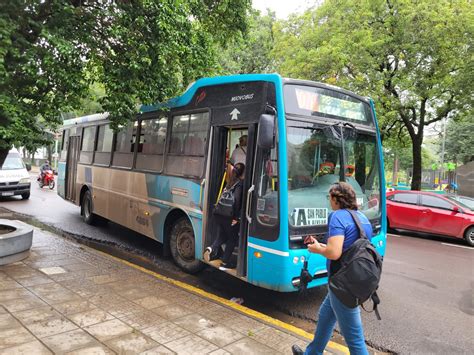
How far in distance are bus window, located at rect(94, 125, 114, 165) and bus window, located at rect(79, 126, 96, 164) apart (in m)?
0.37

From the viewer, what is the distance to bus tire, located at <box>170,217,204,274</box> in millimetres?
6129

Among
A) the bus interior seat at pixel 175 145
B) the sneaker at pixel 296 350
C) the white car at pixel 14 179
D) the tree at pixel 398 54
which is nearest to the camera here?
the sneaker at pixel 296 350

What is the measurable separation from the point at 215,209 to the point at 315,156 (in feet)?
5.22

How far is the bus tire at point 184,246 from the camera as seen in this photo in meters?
6.13

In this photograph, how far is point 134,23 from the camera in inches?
243

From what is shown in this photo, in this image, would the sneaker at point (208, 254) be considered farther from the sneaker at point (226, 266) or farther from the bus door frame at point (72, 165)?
the bus door frame at point (72, 165)

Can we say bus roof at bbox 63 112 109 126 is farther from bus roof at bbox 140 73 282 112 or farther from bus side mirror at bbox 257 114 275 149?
bus side mirror at bbox 257 114 275 149

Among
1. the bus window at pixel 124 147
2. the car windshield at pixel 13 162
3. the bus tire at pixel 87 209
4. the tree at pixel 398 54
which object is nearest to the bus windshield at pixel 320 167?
the bus window at pixel 124 147

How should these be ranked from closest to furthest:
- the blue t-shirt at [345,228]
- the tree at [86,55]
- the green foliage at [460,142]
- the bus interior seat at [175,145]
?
the blue t-shirt at [345,228]
the tree at [86,55]
the bus interior seat at [175,145]
the green foliage at [460,142]

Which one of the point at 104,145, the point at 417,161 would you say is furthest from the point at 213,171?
the point at 417,161

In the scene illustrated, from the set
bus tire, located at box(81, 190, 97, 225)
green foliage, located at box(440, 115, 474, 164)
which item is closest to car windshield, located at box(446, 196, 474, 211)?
bus tire, located at box(81, 190, 97, 225)

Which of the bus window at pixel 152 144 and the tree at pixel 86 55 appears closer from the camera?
the tree at pixel 86 55

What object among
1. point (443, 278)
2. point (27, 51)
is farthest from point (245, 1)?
point (443, 278)

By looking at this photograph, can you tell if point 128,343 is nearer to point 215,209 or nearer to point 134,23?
point 215,209
